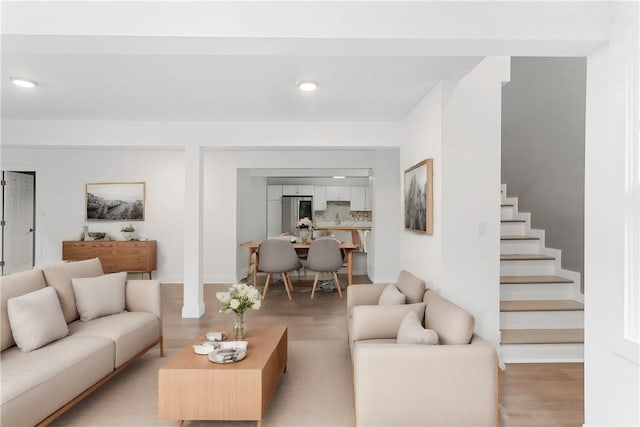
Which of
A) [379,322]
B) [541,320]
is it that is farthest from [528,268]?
[379,322]

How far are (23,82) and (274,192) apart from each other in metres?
5.93

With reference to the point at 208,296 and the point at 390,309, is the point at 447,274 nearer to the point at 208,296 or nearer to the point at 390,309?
the point at 390,309

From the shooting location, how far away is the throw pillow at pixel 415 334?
2.18m

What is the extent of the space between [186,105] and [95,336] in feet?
7.78

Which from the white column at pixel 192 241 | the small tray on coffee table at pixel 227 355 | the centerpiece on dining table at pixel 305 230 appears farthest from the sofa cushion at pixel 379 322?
the centerpiece on dining table at pixel 305 230

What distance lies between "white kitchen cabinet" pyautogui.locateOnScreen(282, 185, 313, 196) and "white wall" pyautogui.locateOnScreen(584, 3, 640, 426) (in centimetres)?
731

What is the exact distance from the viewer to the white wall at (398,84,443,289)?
3.16m

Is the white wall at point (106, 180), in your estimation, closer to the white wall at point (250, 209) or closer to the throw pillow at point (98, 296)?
the white wall at point (250, 209)

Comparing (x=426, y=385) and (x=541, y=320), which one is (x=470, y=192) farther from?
(x=426, y=385)

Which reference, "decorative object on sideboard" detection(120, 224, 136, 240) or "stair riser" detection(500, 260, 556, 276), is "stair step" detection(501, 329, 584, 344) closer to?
"stair riser" detection(500, 260, 556, 276)

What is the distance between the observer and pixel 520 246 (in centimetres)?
448

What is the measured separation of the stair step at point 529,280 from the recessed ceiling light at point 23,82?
4.64 meters

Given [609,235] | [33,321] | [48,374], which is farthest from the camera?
[33,321]

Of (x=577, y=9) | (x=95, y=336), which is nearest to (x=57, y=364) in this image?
(x=95, y=336)
